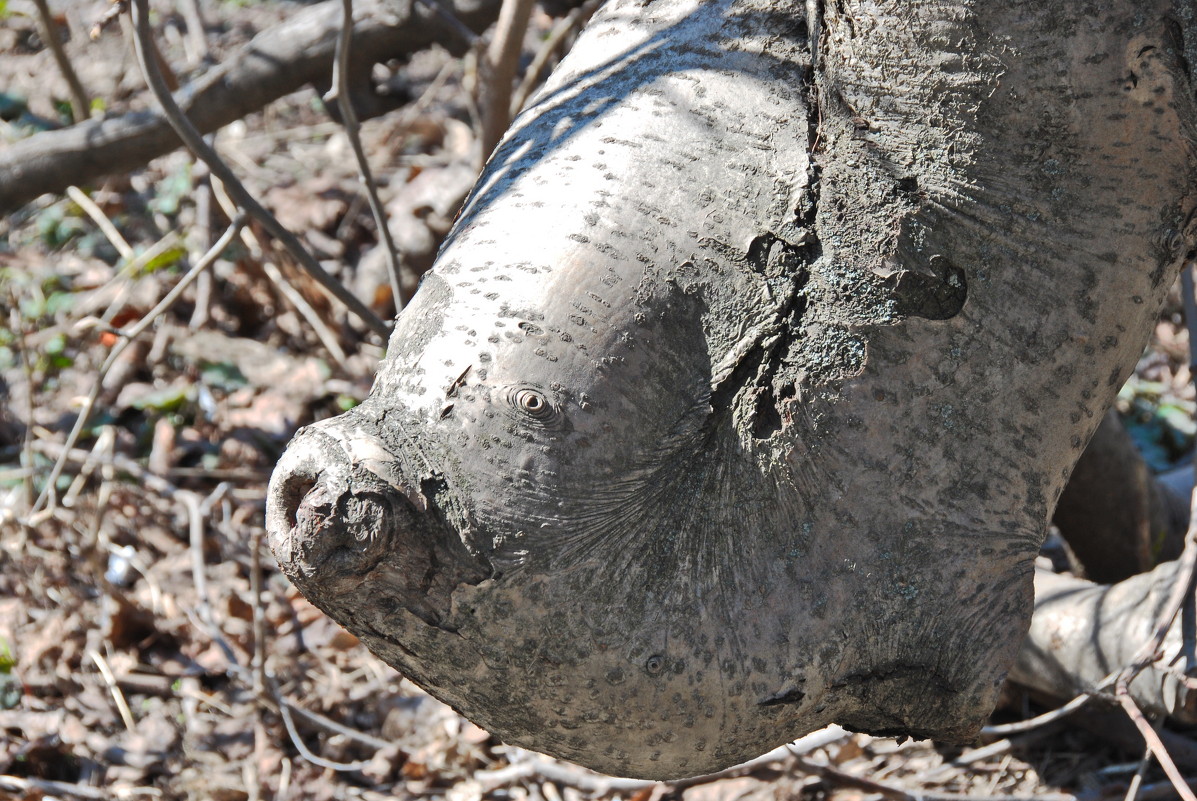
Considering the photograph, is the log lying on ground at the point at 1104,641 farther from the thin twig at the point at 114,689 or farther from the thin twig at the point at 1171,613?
the thin twig at the point at 114,689

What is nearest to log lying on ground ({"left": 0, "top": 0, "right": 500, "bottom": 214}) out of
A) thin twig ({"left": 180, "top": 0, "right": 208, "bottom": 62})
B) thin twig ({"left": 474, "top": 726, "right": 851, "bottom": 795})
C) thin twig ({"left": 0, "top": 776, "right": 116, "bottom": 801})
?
thin twig ({"left": 180, "top": 0, "right": 208, "bottom": 62})

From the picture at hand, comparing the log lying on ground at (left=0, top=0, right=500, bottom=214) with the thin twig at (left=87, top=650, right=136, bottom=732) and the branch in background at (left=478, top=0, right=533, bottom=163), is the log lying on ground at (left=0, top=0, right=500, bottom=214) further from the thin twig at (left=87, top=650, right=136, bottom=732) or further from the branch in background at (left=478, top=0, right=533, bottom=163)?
the thin twig at (left=87, top=650, right=136, bottom=732)

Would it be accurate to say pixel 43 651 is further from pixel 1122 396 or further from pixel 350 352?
pixel 1122 396

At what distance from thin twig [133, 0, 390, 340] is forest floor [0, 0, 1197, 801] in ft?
1.47

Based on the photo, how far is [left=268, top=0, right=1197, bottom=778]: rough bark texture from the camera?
1118 mm

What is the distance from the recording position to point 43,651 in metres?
2.65

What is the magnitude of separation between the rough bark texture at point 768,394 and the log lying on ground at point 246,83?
81.3 inches

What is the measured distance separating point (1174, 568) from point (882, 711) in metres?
0.99

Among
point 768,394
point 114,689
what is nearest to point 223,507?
point 114,689

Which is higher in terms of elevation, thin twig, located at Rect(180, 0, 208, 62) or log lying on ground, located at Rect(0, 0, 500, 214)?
thin twig, located at Rect(180, 0, 208, 62)

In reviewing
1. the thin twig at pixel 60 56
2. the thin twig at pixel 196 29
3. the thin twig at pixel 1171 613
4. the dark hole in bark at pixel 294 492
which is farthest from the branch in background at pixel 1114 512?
the thin twig at pixel 196 29

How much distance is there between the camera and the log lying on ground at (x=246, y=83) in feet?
10.0

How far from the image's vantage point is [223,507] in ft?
9.78

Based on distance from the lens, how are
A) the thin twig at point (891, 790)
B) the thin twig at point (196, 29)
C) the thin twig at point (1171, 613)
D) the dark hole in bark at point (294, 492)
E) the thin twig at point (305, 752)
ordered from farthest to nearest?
the thin twig at point (196, 29), the thin twig at point (305, 752), the thin twig at point (891, 790), the thin twig at point (1171, 613), the dark hole in bark at point (294, 492)
